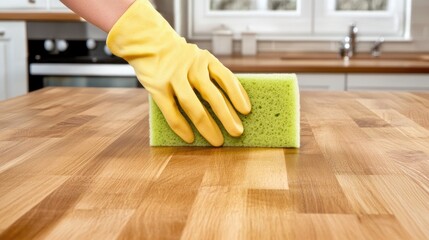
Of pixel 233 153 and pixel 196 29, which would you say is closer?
pixel 233 153

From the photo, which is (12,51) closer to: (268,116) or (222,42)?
(222,42)

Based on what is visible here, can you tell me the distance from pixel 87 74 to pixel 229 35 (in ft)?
2.73

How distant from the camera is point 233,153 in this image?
0.97 m

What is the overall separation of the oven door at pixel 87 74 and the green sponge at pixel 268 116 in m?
2.09

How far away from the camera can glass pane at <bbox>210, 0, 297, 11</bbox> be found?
3613 mm

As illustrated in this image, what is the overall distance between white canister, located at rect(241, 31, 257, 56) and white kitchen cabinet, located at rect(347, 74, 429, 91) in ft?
2.74

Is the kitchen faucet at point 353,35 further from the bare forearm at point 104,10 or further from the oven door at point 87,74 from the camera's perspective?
the bare forearm at point 104,10

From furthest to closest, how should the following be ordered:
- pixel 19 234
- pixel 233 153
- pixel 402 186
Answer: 1. pixel 233 153
2. pixel 402 186
3. pixel 19 234

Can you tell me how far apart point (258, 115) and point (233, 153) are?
8 centimetres

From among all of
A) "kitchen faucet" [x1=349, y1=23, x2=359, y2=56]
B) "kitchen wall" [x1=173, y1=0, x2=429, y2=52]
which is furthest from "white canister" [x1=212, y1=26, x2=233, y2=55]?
"kitchen faucet" [x1=349, y1=23, x2=359, y2=56]

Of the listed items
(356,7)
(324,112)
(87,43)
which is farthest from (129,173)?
(356,7)

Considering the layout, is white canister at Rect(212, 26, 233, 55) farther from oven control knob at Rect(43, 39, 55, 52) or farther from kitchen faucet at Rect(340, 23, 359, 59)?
oven control knob at Rect(43, 39, 55, 52)

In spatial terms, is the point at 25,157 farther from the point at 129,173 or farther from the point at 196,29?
the point at 196,29

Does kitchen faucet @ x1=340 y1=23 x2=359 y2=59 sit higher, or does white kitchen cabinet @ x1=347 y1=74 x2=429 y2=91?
kitchen faucet @ x1=340 y1=23 x2=359 y2=59
